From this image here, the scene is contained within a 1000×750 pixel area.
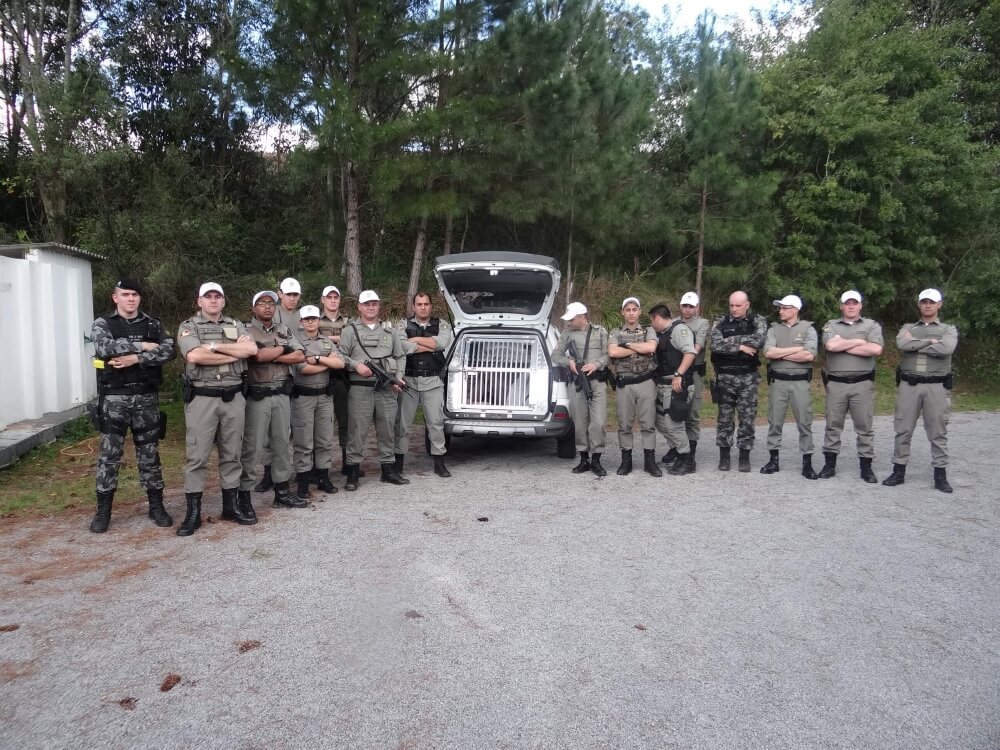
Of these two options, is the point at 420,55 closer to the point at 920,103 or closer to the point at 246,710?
the point at 246,710

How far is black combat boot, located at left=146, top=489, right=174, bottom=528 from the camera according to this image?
5.40 m

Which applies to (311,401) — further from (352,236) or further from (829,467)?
(352,236)

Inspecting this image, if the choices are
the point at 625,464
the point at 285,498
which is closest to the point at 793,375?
the point at 625,464

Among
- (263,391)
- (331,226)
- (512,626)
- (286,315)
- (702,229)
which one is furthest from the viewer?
(331,226)

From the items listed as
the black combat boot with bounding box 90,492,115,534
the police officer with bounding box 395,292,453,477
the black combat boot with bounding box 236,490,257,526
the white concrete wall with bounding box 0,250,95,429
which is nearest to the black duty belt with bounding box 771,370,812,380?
the police officer with bounding box 395,292,453,477

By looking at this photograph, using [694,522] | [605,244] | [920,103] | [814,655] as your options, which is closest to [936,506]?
[694,522]

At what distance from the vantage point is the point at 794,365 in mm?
7184

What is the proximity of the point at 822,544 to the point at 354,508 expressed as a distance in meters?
3.63

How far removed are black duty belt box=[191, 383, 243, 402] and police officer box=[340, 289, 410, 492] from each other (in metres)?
1.33

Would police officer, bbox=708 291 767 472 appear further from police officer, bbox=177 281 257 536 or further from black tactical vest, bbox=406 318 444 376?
police officer, bbox=177 281 257 536

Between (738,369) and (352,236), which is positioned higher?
(352,236)

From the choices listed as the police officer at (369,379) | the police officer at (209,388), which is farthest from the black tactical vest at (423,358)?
the police officer at (209,388)

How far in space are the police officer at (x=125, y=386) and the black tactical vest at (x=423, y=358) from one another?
245cm

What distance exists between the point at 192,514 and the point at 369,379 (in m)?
2.00
